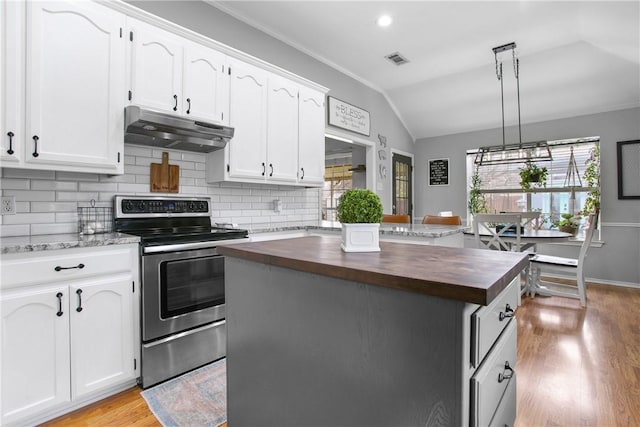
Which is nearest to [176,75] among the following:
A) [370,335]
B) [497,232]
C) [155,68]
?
[155,68]

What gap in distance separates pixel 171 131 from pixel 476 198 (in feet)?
→ 16.6

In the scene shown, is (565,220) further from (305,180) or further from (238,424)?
(238,424)

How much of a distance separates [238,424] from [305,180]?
2.42 m

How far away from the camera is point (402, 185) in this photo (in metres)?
5.76

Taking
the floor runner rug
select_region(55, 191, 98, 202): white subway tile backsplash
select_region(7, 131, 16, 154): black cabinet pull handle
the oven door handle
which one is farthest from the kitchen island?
select_region(55, 191, 98, 202): white subway tile backsplash

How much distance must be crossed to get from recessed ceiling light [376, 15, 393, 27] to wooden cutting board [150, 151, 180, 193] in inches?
94.6

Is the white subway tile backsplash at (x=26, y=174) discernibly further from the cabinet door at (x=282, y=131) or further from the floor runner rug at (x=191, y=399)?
the cabinet door at (x=282, y=131)

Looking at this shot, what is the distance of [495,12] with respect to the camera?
3152mm

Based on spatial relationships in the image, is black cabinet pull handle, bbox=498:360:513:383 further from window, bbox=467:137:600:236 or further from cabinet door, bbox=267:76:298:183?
window, bbox=467:137:600:236

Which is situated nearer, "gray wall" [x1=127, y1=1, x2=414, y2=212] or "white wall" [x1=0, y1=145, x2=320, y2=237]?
"white wall" [x1=0, y1=145, x2=320, y2=237]

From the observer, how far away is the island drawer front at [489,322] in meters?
0.81

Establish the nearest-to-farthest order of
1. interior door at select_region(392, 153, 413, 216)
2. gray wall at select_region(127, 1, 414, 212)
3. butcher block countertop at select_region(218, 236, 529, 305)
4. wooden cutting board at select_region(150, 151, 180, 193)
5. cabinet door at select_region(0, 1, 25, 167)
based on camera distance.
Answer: butcher block countertop at select_region(218, 236, 529, 305)
cabinet door at select_region(0, 1, 25, 167)
wooden cutting board at select_region(150, 151, 180, 193)
gray wall at select_region(127, 1, 414, 212)
interior door at select_region(392, 153, 413, 216)

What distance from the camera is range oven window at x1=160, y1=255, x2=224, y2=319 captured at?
2031 mm

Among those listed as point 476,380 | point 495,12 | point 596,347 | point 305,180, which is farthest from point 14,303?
point 495,12
